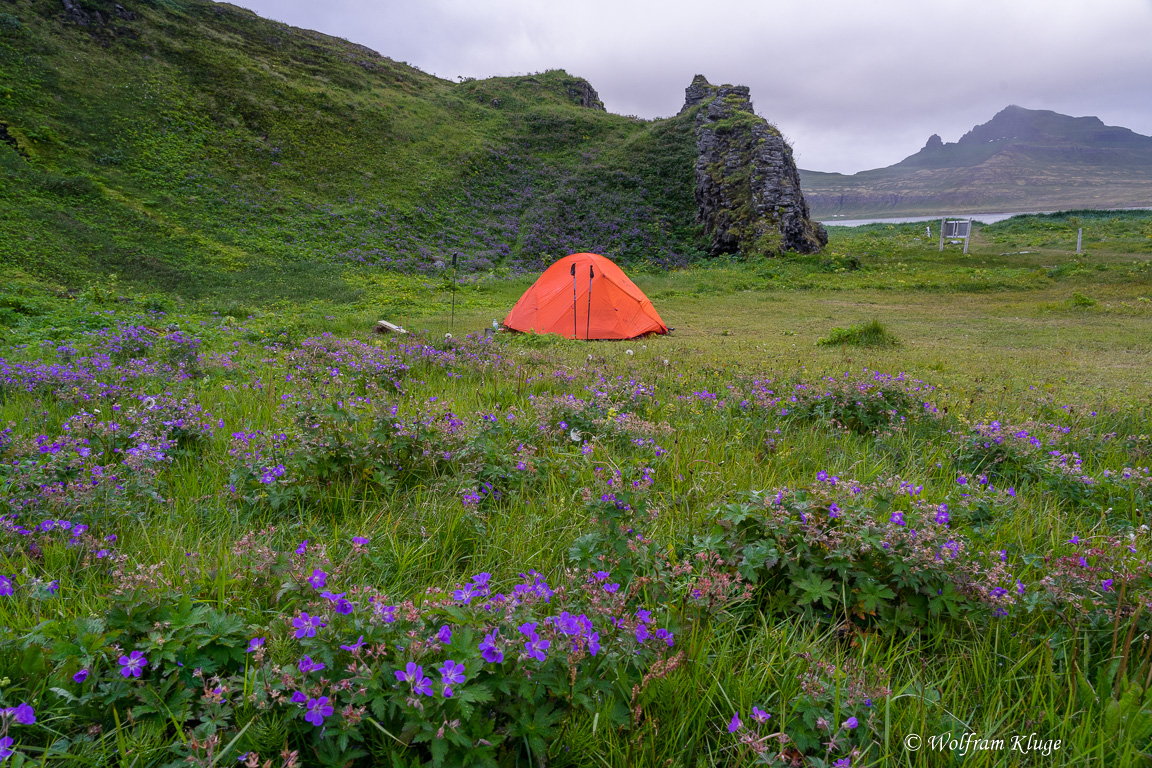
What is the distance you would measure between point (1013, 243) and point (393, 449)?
39.9 metres

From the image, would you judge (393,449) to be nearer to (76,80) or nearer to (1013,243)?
(76,80)

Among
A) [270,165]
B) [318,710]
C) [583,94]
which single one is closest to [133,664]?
[318,710]

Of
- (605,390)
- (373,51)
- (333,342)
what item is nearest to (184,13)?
(373,51)

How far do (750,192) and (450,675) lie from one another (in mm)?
32159

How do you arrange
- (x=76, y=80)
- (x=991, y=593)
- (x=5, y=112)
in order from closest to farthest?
(x=991, y=593) → (x=5, y=112) → (x=76, y=80)

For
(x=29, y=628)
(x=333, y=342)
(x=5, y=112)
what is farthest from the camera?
(x=5, y=112)

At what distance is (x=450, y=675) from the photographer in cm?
128

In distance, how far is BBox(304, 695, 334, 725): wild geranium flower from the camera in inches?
48.9

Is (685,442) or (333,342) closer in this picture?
(685,442)

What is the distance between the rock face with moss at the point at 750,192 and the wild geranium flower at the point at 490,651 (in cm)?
2812

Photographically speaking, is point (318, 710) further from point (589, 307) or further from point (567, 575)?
point (589, 307)

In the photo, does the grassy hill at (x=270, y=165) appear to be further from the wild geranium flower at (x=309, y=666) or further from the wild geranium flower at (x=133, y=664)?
the wild geranium flower at (x=309, y=666)

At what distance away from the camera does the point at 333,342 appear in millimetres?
7566

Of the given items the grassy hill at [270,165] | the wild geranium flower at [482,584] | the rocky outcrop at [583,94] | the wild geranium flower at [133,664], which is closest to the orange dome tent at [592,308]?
the grassy hill at [270,165]
